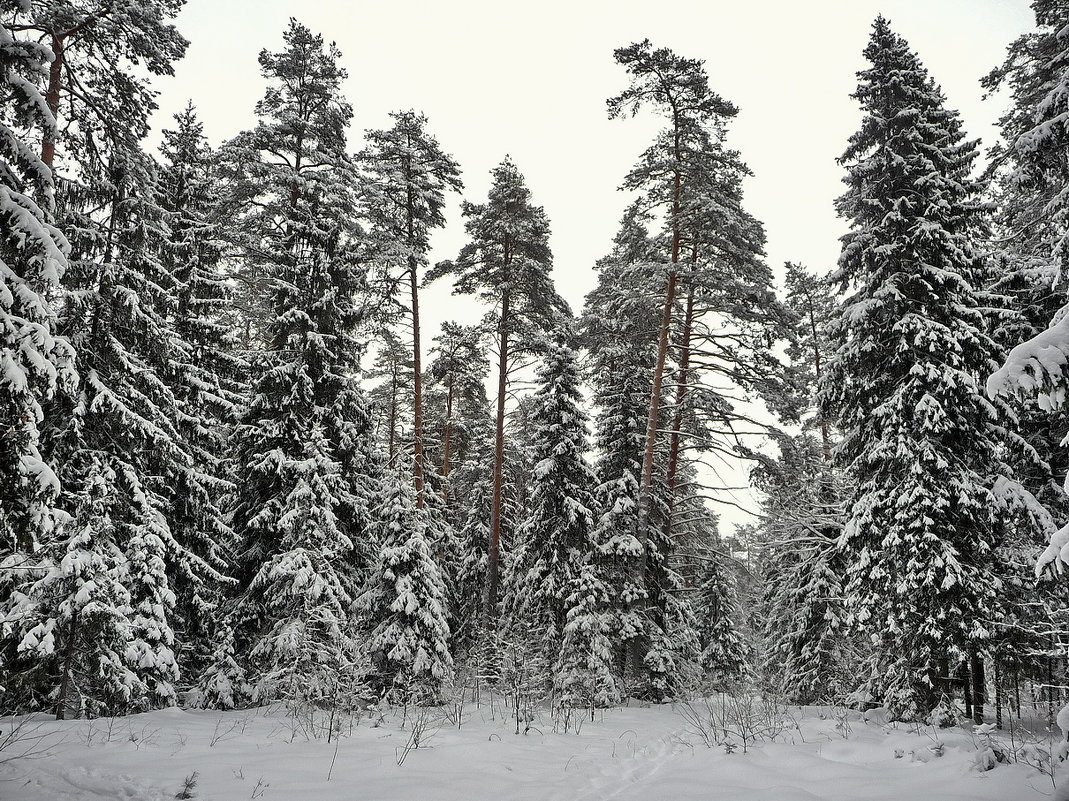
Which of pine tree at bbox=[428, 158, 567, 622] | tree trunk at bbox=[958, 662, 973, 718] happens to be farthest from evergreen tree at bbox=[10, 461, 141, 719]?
tree trunk at bbox=[958, 662, 973, 718]

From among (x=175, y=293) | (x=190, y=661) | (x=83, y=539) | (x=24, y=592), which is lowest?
(x=190, y=661)

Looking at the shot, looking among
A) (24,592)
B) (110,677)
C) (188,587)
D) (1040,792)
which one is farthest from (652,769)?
(188,587)

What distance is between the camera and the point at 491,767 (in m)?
6.62

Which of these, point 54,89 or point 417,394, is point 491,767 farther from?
point 417,394

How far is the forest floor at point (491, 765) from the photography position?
213 inches

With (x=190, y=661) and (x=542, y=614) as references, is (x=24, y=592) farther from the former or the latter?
(x=542, y=614)

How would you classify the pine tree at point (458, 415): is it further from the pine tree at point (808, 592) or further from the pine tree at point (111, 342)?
the pine tree at point (111, 342)

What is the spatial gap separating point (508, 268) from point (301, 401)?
8820mm

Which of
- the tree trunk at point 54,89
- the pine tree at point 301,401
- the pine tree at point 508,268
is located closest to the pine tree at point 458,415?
the pine tree at point 508,268

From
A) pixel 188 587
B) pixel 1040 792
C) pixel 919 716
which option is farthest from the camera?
pixel 188 587

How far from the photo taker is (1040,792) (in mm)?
4980

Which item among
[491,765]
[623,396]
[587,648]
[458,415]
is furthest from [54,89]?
[458,415]

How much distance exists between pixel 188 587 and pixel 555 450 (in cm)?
1010

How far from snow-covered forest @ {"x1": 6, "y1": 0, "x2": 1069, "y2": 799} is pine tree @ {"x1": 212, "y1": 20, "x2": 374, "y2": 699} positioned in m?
0.11
